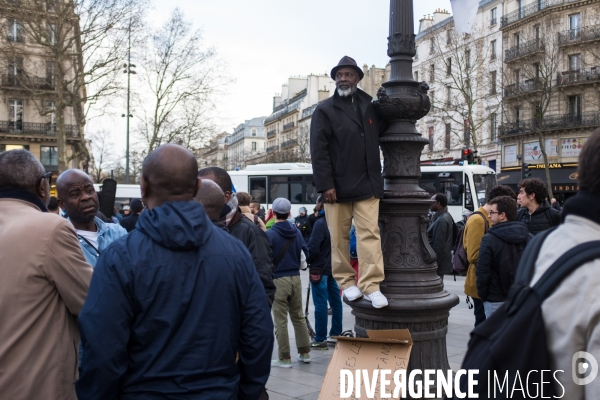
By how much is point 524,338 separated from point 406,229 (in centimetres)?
321

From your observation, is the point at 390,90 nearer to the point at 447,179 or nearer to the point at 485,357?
the point at 485,357

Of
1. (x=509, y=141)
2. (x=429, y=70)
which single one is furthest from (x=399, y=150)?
(x=429, y=70)

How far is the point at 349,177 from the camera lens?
4.68m

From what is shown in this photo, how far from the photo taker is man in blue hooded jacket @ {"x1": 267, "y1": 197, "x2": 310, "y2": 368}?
6.93m

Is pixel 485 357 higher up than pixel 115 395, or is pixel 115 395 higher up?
pixel 485 357

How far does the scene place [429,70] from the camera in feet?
183

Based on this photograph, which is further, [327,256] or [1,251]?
[327,256]

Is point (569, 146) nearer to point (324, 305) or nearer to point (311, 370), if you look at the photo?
point (324, 305)

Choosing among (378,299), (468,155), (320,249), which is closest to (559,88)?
(468,155)

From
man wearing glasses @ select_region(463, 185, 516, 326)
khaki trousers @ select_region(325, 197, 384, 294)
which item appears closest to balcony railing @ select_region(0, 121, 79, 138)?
man wearing glasses @ select_region(463, 185, 516, 326)

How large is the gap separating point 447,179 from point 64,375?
21.5 metres

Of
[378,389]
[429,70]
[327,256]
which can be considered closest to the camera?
[378,389]

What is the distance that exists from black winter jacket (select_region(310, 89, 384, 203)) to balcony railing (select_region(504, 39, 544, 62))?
43402 millimetres

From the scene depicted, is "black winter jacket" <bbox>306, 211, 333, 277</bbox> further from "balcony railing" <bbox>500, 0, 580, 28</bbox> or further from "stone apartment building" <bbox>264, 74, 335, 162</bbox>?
"stone apartment building" <bbox>264, 74, 335, 162</bbox>
